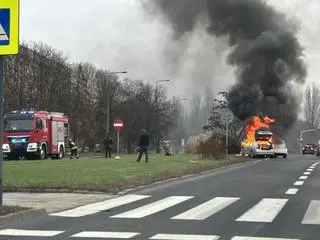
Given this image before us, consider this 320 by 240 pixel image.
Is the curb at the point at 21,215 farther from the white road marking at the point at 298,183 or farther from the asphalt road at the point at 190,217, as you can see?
the white road marking at the point at 298,183

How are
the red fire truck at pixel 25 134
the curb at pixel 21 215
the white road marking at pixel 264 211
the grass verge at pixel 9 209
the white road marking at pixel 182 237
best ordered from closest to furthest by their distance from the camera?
the white road marking at pixel 182 237 → the curb at pixel 21 215 → the white road marking at pixel 264 211 → the grass verge at pixel 9 209 → the red fire truck at pixel 25 134

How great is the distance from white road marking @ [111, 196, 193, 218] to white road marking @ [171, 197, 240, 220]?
2.08 ft

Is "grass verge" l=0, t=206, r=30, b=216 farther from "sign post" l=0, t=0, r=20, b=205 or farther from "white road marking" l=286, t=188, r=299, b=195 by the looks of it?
"white road marking" l=286, t=188, r=299, b=195

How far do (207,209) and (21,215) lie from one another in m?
3.58

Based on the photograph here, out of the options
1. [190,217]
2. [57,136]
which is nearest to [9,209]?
[190,217]

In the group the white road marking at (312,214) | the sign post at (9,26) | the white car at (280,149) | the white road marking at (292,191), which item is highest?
the sign post at (9,26)

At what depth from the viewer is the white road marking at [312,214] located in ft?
32.4

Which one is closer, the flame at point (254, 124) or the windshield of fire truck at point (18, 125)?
the windshield of fire truck at point (18, 125)

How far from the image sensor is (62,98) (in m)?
57.6

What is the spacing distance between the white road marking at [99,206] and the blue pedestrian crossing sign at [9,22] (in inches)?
125

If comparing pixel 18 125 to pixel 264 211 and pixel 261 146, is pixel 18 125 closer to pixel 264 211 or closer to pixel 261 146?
pixel 261 146

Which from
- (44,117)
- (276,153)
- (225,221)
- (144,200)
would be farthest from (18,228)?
(276,153)

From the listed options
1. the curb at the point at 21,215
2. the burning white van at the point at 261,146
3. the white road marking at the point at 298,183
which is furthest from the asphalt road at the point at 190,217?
the burning white van at the point at 261,146

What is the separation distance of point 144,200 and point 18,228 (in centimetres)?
432
